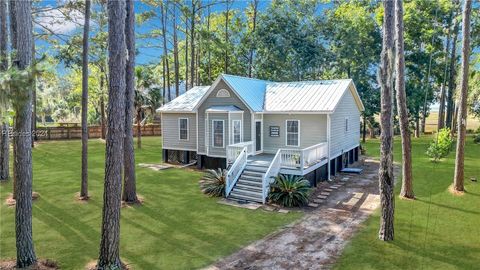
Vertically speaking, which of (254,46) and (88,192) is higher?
(254,46)

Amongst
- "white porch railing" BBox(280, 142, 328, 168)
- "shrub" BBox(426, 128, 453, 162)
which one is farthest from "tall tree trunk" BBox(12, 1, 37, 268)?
"shrub" BBox(426, 128, 453, 162)

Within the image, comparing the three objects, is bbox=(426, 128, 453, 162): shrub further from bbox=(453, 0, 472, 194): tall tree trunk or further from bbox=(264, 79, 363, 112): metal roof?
bbox=(453, 0, 472, 194): tall tree trunk

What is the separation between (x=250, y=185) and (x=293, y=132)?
15.6 ft

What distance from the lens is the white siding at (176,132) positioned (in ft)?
64.6

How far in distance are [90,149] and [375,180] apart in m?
21.6

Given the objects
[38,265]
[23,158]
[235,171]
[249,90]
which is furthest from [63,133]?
[38,265]

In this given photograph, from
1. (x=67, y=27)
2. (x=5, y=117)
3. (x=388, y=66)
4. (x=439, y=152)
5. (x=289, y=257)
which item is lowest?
(x=289, y=257)

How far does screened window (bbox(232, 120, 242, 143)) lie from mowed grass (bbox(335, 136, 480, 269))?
7852 millimetres

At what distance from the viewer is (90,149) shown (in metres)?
27.0

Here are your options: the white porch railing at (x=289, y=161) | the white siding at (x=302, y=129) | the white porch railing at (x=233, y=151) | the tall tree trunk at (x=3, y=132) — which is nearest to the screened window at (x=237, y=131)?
the white siding at (x=302, y=129)

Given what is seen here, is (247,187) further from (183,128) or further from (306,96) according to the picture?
(183,128)

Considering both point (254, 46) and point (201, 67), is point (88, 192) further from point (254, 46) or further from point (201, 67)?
point (201, 67)

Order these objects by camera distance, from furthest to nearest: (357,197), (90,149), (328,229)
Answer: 1. (90,149)
2. (357,197)
3. (328,229)

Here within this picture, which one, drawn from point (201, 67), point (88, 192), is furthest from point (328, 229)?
point (201, 67)
